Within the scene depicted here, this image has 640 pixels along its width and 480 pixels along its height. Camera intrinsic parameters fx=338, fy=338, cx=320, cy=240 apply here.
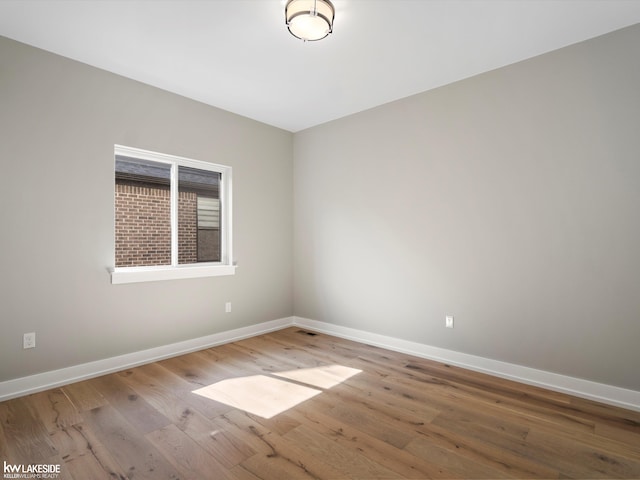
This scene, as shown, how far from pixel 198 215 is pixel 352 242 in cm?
181

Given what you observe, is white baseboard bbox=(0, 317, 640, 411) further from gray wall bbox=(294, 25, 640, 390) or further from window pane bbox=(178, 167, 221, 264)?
window pane bbox=(178, 167, 221, 264)

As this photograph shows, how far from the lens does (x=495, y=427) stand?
7.07 feet

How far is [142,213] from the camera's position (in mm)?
3389

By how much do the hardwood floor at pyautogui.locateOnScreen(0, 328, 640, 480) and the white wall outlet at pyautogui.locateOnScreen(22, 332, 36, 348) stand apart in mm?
398

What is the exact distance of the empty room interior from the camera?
2070 millimetres

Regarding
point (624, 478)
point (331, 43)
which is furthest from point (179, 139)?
point (624, 478)

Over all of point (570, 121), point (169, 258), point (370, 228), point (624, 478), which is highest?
point (570, 121)

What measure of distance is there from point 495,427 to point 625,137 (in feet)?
7.27

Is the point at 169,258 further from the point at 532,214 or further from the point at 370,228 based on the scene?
the point at 532,214

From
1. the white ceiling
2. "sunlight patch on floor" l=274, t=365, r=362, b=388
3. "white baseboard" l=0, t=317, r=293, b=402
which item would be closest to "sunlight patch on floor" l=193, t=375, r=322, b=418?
"sunlight patch on floor" l=274, t=365, r=362, b=388

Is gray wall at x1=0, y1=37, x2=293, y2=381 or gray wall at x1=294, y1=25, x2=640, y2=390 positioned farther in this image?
gray wall at x1=0, y1=37, x2=293, y2=381
